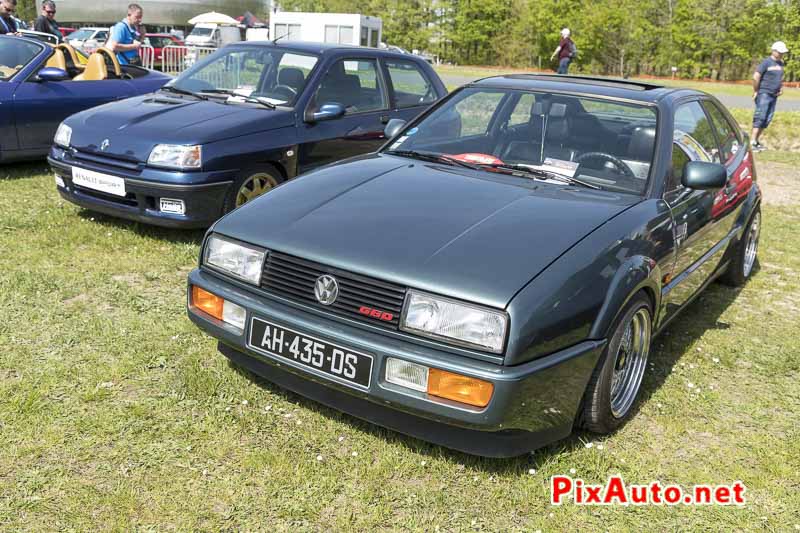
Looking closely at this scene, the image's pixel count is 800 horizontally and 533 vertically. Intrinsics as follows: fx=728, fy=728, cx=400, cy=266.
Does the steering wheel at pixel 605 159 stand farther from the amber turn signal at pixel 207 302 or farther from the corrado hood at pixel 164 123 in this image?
the corrado hood at pixel 164 123

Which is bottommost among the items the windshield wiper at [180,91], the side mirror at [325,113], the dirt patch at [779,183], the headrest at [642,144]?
the dirt patch at [779,183]

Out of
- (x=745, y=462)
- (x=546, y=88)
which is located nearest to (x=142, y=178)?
(x=546, y=88)

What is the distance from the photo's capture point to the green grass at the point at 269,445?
2.56 metres

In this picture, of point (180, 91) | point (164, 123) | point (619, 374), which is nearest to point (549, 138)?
point (619, 374)

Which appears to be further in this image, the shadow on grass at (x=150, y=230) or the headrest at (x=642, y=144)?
the shadow on grass at (x=150, y=230)

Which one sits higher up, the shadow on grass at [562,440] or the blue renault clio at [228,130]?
the blue renault clio at [228,130]

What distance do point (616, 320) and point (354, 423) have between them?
1168 millimetres

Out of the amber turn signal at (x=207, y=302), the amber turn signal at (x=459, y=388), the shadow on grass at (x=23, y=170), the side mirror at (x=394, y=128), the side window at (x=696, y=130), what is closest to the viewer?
the amber turn signal at (x=459, y=388)

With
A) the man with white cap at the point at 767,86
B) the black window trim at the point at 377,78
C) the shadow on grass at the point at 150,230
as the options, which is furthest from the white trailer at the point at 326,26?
the shadow on grass at the point at 150,230

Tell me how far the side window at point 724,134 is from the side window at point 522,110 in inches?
50.2

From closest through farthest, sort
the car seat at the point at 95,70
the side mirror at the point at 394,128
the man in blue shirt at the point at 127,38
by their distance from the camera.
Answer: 1. the side mirror at the point at 394,128
2. the car seat at the point at 95,70
3. the man in blue shirt at the point at 127,38

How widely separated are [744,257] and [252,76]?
4121 millimetres

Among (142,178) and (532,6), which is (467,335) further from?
(532,6)

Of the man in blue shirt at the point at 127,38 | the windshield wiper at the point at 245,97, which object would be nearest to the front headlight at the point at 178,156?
the windshield wiper at the point at 245,97
